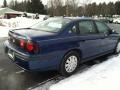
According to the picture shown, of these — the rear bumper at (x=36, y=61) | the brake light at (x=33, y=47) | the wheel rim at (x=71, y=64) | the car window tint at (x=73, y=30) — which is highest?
the car window tint at (x=73, y=30)

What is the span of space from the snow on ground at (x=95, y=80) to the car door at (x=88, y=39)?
1.58 ft

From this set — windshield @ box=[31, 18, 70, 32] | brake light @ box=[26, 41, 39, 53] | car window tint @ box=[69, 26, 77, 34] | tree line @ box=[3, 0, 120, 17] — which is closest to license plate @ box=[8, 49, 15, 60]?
brake light @ box=[26, 41, 39, 53]

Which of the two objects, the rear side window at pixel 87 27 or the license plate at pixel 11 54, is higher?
the rear side window at pixel 87 27

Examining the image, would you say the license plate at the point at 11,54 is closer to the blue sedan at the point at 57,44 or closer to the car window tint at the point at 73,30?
the blue sedan at the point at 57,44

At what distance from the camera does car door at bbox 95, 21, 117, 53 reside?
6.59 metres

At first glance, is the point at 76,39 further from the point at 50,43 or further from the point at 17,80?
the point at 17,80

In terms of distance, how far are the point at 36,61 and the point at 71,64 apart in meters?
1.21

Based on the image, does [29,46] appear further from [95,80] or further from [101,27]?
[101,27]

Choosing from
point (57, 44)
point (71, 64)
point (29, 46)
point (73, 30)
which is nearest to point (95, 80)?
point (71, 64)

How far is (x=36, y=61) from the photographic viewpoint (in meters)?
4.67

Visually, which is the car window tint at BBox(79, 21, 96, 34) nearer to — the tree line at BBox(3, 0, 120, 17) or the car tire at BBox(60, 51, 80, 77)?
the car tire at BBox(60, 51, 80, 77)

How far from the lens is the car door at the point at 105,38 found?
259 inches

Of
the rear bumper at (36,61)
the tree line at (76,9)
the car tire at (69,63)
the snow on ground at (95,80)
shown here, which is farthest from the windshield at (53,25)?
the tree line at (76,9)

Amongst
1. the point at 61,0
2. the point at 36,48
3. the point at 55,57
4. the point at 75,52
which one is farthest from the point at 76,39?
the point at 61,0
